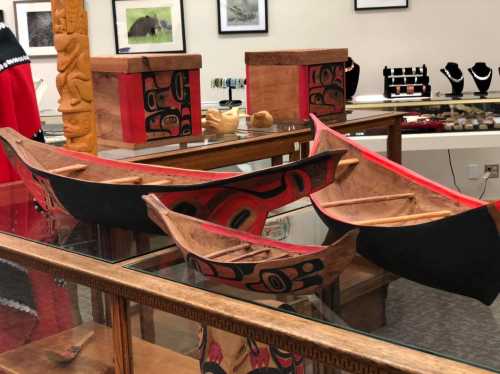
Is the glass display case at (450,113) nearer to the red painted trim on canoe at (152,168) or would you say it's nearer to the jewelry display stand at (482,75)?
the jewelry display stand at (482,75)

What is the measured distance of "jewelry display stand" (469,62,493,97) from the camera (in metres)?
4.49

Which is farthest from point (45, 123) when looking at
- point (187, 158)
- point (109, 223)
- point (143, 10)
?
point (109, 223)

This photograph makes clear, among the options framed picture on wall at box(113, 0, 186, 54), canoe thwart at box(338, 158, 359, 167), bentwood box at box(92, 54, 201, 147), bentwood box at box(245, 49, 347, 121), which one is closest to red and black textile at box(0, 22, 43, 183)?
bentwood box at box(92, 54, 201, 147)

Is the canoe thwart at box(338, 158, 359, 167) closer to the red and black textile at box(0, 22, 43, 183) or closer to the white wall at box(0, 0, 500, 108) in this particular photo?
the red and black textile at box(0, 22, 43, 183)

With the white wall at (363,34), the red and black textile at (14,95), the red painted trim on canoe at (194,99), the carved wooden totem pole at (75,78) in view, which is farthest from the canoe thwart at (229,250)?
the white wall at (363,34)

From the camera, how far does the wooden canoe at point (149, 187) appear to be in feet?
3.49

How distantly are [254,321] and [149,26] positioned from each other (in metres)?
4.50

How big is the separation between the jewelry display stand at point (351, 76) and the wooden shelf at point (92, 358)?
3449mm

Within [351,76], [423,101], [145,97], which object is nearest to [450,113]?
[423,101]

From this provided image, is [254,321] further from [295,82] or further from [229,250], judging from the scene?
[295,82]

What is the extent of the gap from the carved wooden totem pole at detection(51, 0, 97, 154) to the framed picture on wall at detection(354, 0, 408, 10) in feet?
10.8

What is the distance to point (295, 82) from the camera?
9.50 feet

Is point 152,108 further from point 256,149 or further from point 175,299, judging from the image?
point 175,299

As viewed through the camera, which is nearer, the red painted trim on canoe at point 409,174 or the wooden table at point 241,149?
the red painted trim on canoe at point 409,174
